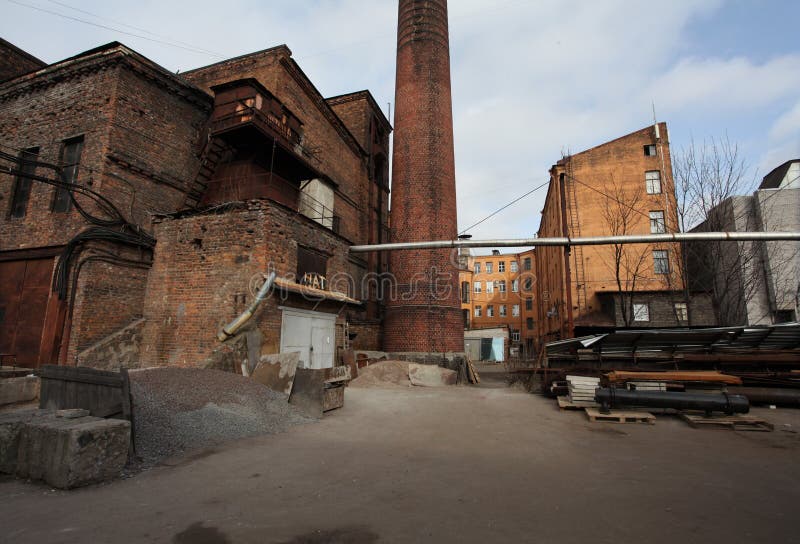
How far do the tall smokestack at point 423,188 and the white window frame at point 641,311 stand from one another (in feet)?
30.8

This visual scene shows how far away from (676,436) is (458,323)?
1001 centimetres

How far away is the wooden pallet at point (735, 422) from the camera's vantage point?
7039 mm

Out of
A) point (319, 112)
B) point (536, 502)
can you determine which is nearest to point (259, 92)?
point (319, 112)

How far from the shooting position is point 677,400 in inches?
296

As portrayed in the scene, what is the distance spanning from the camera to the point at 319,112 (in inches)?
698

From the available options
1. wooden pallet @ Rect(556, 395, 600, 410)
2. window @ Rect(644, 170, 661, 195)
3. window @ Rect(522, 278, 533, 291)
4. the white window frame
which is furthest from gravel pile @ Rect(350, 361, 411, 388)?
window @ Rect(522, 278, 533, 291)

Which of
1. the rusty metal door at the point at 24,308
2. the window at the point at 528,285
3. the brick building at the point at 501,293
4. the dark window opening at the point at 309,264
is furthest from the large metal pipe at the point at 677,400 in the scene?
the brick building at the point at 501,293

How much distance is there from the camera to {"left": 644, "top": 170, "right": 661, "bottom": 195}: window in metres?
20.9

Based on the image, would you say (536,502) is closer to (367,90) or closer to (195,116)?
(195,116)

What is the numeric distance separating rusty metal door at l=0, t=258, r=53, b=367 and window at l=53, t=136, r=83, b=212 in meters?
1.65

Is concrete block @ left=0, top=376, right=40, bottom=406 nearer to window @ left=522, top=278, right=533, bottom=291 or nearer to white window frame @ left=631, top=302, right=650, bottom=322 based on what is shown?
white window frame @ left=631, top=302, right=650, bottom=322

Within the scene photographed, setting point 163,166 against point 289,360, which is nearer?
point 289,360

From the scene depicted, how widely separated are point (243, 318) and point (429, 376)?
22.5 ft

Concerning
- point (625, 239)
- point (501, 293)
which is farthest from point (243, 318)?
point (501, 293)
